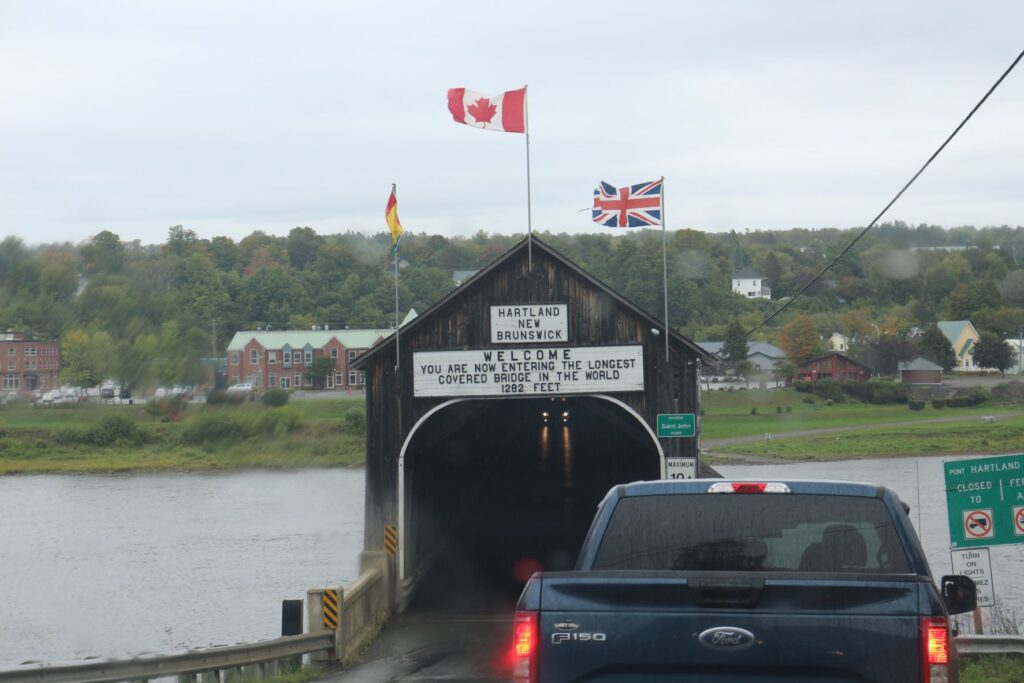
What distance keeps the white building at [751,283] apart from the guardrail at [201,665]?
101187 mm

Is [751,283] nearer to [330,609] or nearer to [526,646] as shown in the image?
[330,609]

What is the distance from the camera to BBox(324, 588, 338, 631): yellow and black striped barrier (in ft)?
50.6

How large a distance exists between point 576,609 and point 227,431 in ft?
80.6

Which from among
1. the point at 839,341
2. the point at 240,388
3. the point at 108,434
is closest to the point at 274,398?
the point at 240,388

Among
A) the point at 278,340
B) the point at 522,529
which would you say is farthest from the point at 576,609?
the point at 278,340

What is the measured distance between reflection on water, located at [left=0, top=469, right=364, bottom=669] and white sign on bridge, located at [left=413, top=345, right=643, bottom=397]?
7.48m

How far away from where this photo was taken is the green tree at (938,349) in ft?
222

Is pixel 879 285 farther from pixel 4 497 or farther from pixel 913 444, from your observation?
pixel 4 497

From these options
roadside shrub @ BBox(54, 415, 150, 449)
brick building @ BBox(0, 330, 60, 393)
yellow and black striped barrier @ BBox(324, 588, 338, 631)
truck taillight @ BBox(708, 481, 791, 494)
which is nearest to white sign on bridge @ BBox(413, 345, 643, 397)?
yellow and black striped barrier @ BBox(324, 588, 338, 631)

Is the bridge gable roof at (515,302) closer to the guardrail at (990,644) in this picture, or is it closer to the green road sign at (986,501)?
the green road sign at (986,501)

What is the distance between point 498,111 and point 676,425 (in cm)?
632

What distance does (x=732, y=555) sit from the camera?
537 centimetres

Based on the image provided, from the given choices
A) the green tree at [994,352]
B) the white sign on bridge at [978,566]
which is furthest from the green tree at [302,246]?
the white sign on bridge at [978,566]

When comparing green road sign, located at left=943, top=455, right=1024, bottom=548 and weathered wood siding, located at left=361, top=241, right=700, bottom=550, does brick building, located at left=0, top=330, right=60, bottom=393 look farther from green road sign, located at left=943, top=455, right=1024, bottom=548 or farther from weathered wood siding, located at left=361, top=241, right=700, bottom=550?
green road sign, located at left=943, top=455, right=1024, bottom=548
